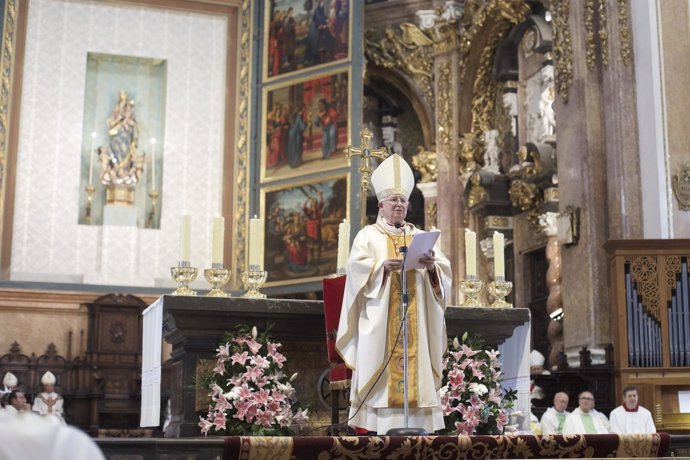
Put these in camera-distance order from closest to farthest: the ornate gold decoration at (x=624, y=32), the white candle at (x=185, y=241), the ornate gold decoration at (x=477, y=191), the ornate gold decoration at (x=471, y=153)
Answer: the white candle at (x=185, y=241) < the ornate gold decoration at (x=624, y=32) < the ornate gold decoration at (x=477, y=191) < the ornate gold decoration at (x=471, y=153)

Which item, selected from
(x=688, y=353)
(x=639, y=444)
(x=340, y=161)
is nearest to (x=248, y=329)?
(x=639, y=444)

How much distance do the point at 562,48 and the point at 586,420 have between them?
504 cm

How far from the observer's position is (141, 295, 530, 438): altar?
6348mm

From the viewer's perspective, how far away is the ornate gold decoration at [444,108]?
18156 millimetres

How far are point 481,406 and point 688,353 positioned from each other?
4762 millimetres

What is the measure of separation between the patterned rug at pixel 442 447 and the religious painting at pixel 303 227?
28.4ft

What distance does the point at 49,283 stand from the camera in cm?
1450

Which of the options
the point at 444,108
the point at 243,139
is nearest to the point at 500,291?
the point at 243,139

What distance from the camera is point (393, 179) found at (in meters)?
6.31

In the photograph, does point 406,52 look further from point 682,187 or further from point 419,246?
point 419,246

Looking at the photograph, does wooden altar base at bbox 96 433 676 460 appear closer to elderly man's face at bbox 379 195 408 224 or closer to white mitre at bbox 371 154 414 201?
elderly man's face at bbox 379 195 408 224

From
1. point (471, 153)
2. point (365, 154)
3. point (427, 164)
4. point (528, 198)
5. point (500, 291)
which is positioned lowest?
point (500, 291)

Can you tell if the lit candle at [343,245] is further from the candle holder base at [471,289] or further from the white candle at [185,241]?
the white candle at [185,241]

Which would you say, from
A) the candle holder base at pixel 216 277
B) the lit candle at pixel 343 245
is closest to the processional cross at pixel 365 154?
the lit candle at pixel 343 245
